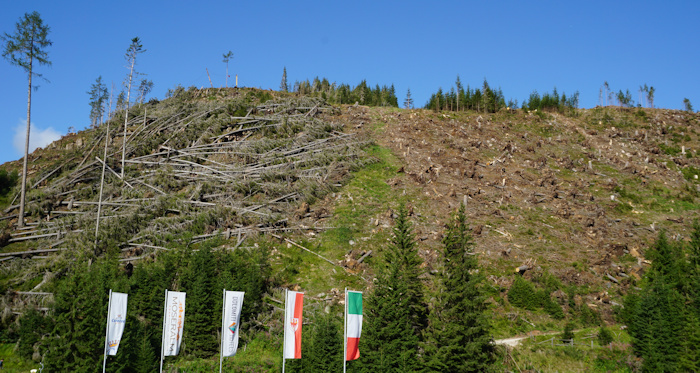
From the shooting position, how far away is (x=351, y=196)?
41.6 meters

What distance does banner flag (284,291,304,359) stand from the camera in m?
19.4

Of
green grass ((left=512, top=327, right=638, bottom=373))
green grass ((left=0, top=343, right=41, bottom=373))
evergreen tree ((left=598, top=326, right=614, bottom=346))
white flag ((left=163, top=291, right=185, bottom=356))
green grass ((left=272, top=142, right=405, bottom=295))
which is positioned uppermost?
green grass ((left=272, top=142, right=405, bottom=295))

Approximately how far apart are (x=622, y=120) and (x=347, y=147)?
1730 inches

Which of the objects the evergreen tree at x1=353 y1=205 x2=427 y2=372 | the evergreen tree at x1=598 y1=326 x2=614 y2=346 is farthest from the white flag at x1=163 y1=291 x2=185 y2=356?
the evergreen tree at x1=598 y1=326 x2=614 y2=346

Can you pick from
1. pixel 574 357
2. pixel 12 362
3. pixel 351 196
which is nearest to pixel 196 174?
pixel 351 196

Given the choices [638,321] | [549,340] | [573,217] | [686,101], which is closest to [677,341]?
[638,321]

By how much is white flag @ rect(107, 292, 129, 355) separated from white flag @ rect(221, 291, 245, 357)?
477 cm

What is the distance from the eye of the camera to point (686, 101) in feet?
299

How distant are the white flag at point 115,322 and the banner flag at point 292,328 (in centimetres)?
800

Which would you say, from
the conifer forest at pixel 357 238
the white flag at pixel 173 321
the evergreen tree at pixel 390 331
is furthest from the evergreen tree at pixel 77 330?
the evergreen tree at pixel 390 331

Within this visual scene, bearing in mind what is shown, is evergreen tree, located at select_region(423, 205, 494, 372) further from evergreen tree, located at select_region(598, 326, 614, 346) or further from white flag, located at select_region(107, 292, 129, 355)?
white flag, located at select_region(107, 292, 129, 355)

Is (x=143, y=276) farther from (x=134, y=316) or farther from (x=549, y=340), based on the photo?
(x=549, y=340)

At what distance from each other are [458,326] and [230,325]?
11.5 metres

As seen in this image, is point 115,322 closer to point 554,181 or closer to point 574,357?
point 574,357
